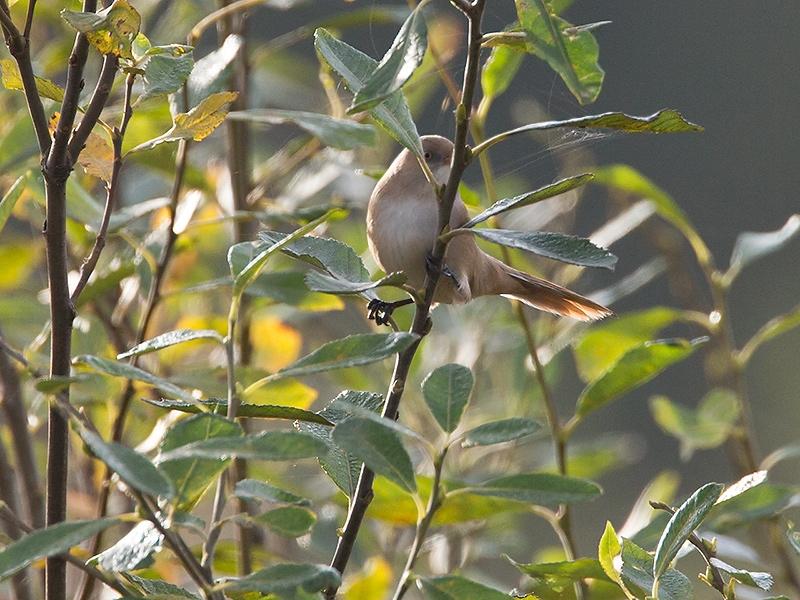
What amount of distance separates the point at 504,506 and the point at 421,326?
72cm

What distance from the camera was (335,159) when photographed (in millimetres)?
2469

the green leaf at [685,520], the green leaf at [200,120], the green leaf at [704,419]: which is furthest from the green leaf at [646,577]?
the green leaf at [704,419]

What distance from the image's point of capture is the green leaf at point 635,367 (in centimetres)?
169

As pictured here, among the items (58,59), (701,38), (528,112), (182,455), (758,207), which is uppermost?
(58,59)

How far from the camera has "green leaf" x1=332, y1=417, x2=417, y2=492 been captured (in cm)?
90

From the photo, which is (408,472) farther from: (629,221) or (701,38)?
(701,38)

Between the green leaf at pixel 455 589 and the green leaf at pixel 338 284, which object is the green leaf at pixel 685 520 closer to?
the green leaf at pixel 455 589

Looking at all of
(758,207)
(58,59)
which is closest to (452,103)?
(58,59)

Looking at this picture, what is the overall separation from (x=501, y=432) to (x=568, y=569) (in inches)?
9.4

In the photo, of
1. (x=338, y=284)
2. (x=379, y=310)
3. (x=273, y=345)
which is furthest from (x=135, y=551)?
(x=273, y=345)

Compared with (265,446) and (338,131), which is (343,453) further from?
(338,131)

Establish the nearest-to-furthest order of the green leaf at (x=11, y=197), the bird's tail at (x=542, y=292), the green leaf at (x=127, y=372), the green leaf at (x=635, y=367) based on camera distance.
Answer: the green leaf at (x=127, y=372) < the green leaf at (x=11, y=197) < the green leaf at (x=635, y=367) < the bird's tail at (x=542, y=292)

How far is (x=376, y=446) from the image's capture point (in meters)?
0.93

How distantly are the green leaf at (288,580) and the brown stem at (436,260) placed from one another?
0.44 feet
